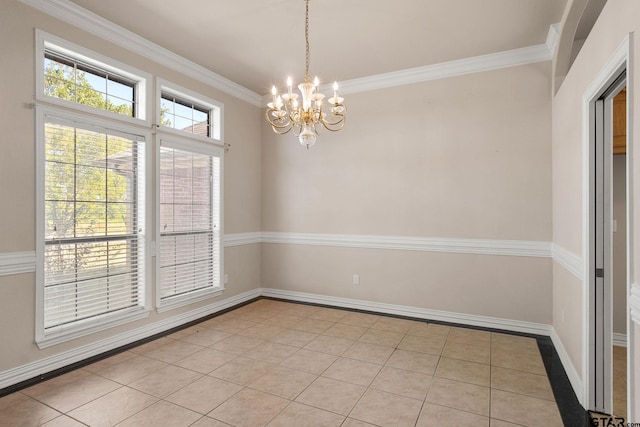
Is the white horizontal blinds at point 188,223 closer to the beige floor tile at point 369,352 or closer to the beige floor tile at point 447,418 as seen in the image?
the beige floor tile at point 369,352

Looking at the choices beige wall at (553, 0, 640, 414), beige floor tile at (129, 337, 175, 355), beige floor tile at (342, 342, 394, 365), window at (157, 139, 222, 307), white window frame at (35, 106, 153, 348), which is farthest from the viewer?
window at (157, 139, 222, 307)

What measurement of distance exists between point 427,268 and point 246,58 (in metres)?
3.31

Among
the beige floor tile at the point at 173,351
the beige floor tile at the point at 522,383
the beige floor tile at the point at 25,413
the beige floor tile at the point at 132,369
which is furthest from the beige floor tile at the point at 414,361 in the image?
the beige floor tile at the point at 25,413

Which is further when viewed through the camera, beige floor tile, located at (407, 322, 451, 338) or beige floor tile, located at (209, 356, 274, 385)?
beige floor tile, located at (407, 322, 451, 338)

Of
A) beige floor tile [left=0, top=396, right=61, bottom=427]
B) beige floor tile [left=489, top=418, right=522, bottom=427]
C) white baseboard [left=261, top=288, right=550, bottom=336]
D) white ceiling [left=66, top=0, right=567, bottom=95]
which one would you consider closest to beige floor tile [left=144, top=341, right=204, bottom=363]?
beige floor tile [left=0, top=396, right=61, bottom=427]

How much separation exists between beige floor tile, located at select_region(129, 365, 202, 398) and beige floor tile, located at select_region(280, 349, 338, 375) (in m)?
0.79

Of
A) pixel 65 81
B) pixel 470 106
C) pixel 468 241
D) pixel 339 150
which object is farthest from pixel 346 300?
pixel 65 81

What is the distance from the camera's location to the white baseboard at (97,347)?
2623mm

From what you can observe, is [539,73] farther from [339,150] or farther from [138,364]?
[138,364]

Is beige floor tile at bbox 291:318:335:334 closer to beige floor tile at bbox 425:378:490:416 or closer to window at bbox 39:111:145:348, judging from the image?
beige floor tile at bbox 425:378:490:416

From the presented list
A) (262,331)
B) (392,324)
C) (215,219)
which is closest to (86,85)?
(215,219)

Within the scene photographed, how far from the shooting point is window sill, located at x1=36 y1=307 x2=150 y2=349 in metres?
2.79

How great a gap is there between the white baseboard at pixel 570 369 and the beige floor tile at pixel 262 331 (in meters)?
2.68

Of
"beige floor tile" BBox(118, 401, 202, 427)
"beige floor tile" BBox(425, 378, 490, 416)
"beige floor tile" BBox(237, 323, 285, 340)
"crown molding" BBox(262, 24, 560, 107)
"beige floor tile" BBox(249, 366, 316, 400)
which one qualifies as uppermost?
"crown molding" BBox(262, 24, 560, 107)
